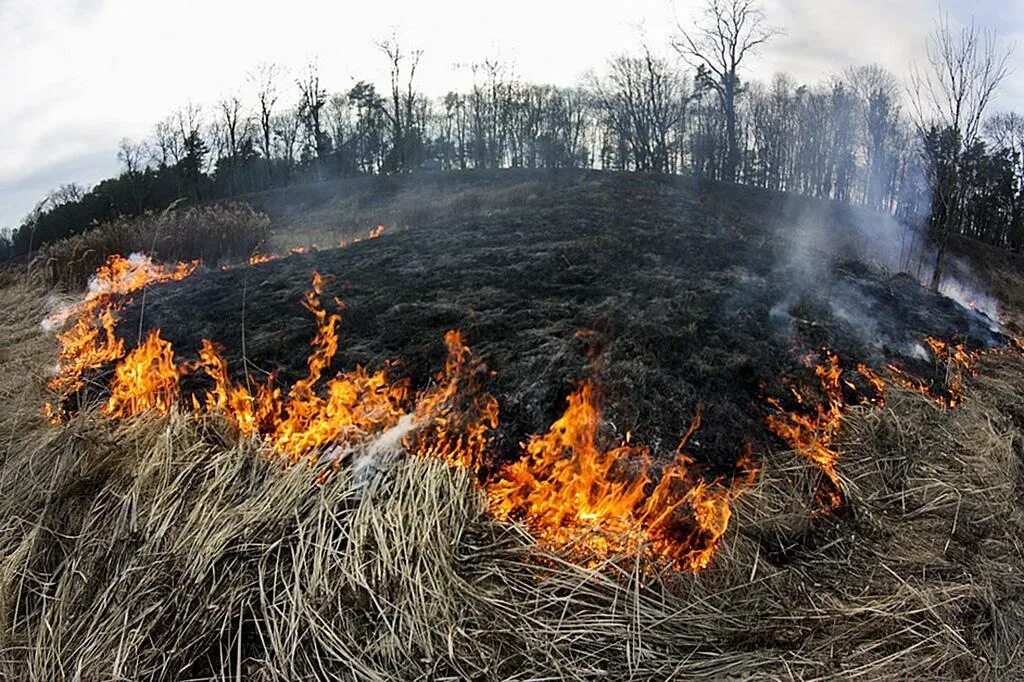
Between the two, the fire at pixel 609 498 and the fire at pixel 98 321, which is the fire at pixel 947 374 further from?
the fire at pixel 98 321

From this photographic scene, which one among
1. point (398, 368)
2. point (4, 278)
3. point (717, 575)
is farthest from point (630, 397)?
point (4, 278)

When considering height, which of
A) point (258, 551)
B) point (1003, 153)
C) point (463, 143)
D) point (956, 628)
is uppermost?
point (463, 143)

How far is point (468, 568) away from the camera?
2338mm

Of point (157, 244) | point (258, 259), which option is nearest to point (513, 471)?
point (258, 259)

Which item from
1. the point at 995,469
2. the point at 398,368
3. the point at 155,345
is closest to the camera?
the point at 995,469

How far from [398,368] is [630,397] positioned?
4.76ft

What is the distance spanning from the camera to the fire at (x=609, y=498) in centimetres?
247

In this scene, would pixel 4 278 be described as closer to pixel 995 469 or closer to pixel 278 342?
pixel 278 342

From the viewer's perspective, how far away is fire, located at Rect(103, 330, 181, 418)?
3318 mm

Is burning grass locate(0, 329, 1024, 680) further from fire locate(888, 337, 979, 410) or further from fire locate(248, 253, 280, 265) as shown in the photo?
fire locate(248, 253, 280, 265)

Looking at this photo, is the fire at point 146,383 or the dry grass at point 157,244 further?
the dry grass at point 157,244

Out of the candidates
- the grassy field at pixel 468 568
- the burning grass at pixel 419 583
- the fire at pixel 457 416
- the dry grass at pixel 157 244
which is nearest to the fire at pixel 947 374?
the grassy field at pixel 468 568

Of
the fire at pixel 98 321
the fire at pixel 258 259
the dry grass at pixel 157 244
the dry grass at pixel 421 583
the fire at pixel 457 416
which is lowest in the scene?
the dry grass at pixel 421 583

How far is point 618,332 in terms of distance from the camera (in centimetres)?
391
